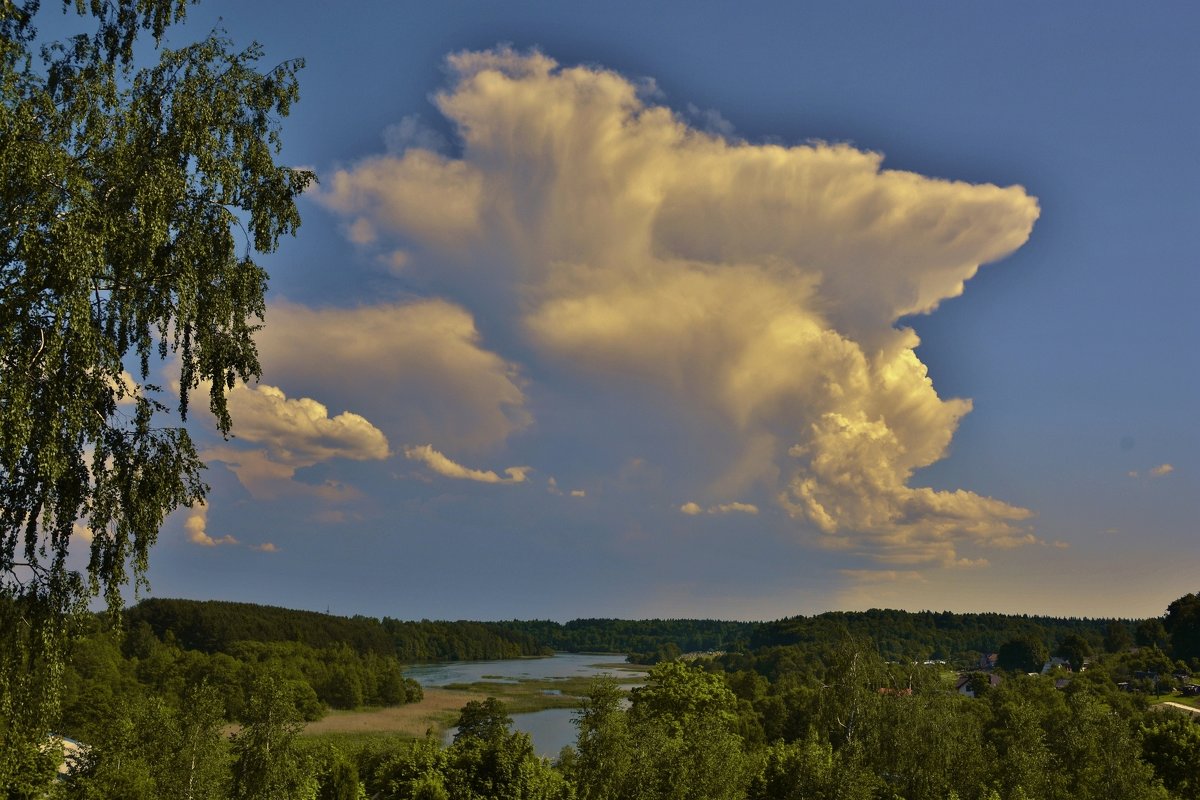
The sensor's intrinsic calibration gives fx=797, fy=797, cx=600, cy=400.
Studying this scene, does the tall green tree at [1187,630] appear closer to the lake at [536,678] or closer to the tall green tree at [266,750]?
the lake at [536,678]

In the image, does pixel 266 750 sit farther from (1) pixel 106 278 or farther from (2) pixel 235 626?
(2) pixel 235 626

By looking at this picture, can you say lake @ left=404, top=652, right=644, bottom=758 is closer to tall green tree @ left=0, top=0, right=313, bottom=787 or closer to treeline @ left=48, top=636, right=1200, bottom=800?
treeline @ left=48, top=636, right=1200, bottom=800

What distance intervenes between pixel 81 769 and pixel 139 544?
22859 mm

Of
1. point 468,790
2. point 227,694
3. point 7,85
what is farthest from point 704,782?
point 227,694

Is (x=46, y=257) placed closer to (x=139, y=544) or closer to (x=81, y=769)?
(x=139, y=544)

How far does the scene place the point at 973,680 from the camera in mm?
116375

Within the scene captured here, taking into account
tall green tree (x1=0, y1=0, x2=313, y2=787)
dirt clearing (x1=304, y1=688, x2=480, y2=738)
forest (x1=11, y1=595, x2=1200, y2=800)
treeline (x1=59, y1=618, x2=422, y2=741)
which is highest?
tall green tree (x1=0, y1=0, x2=313, y2=787)

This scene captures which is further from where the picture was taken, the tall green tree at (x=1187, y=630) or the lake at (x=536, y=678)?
the tall green tree at (x=1187, y=630)

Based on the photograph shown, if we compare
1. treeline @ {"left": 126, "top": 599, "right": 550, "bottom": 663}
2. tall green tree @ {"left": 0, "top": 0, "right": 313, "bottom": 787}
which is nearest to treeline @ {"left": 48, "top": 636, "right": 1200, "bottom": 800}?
tall green tree @ {"left": 0, "top": 0, "right": 313, "bottom": 787}

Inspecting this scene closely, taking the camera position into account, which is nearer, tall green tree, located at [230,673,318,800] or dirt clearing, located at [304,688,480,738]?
tall green tree, located at [230,673,318,800]

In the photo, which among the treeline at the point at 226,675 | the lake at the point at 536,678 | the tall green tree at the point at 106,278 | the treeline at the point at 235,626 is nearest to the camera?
the tall green tree at the point at 106,278

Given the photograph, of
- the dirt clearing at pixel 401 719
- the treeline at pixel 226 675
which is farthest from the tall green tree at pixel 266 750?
the dirt clearing at pixel 401 719

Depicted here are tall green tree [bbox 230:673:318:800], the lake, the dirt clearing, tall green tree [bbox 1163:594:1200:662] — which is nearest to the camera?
tall green tree [bbox 230:673:318:800]

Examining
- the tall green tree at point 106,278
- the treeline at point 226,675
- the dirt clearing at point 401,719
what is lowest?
the dirt clearing at point 401,719
